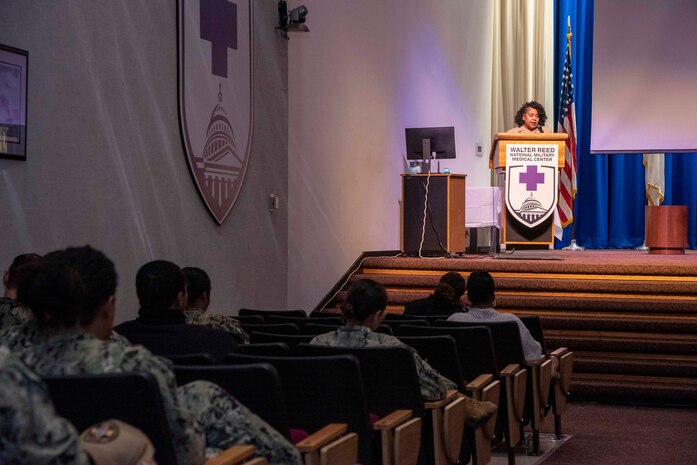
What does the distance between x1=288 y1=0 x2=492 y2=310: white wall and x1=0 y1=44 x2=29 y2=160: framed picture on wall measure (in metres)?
3.73

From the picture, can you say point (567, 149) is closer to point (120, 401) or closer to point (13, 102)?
point (13, 102)

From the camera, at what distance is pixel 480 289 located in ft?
17.0

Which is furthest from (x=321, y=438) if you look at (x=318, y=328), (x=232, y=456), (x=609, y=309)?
(x=609, y=309)

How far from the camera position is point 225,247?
7246 mm

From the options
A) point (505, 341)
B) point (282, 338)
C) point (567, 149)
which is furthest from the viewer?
point (567, 149)

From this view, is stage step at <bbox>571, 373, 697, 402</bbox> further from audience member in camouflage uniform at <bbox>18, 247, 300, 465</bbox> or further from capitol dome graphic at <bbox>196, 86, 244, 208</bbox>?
audience member in camouflage uniform at <bbox>18, 247, 300, 465</bbox>

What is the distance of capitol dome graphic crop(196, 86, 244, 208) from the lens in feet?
22.6

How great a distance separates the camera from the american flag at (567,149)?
12.5 meters

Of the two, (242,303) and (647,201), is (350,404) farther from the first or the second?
(647,201)

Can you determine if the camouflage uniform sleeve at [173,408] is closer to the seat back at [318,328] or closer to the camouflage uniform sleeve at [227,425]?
the camouflage uniform sleeve at [227,425]

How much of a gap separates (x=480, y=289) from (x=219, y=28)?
3.09 meters

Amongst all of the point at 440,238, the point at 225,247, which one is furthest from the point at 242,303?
the point at 440,238

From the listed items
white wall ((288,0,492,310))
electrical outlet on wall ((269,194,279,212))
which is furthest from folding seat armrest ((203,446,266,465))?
white wall ((288,0,492,310))

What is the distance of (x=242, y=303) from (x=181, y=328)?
421 centimetres
